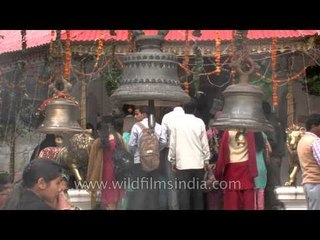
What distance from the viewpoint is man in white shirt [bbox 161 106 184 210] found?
803 centimetres

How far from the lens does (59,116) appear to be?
847cm

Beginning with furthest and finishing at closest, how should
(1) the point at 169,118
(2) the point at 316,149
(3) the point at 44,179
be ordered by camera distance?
(1) the point at 169,118, (2) the point at 316,149, (3) the point at 44,179

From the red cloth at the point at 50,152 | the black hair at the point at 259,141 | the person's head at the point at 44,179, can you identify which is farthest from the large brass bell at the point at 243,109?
the person's head at the point at 44,179

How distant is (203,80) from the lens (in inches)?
380

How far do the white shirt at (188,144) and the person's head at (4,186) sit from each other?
5.46 ft

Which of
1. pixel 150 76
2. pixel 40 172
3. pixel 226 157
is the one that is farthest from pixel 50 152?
pixel 40 172

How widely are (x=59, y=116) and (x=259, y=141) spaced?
215 cm

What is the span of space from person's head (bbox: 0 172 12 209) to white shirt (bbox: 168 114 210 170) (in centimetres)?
167

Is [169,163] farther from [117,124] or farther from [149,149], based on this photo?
[117,124]

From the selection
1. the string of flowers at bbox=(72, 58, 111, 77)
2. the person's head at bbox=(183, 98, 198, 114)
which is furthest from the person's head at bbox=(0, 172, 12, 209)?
the person's head at bbox=(183, 98, 198, 114)

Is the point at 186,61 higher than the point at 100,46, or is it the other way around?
the point at 100,46

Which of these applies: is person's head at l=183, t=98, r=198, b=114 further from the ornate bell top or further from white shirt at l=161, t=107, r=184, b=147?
the ornate bell top
